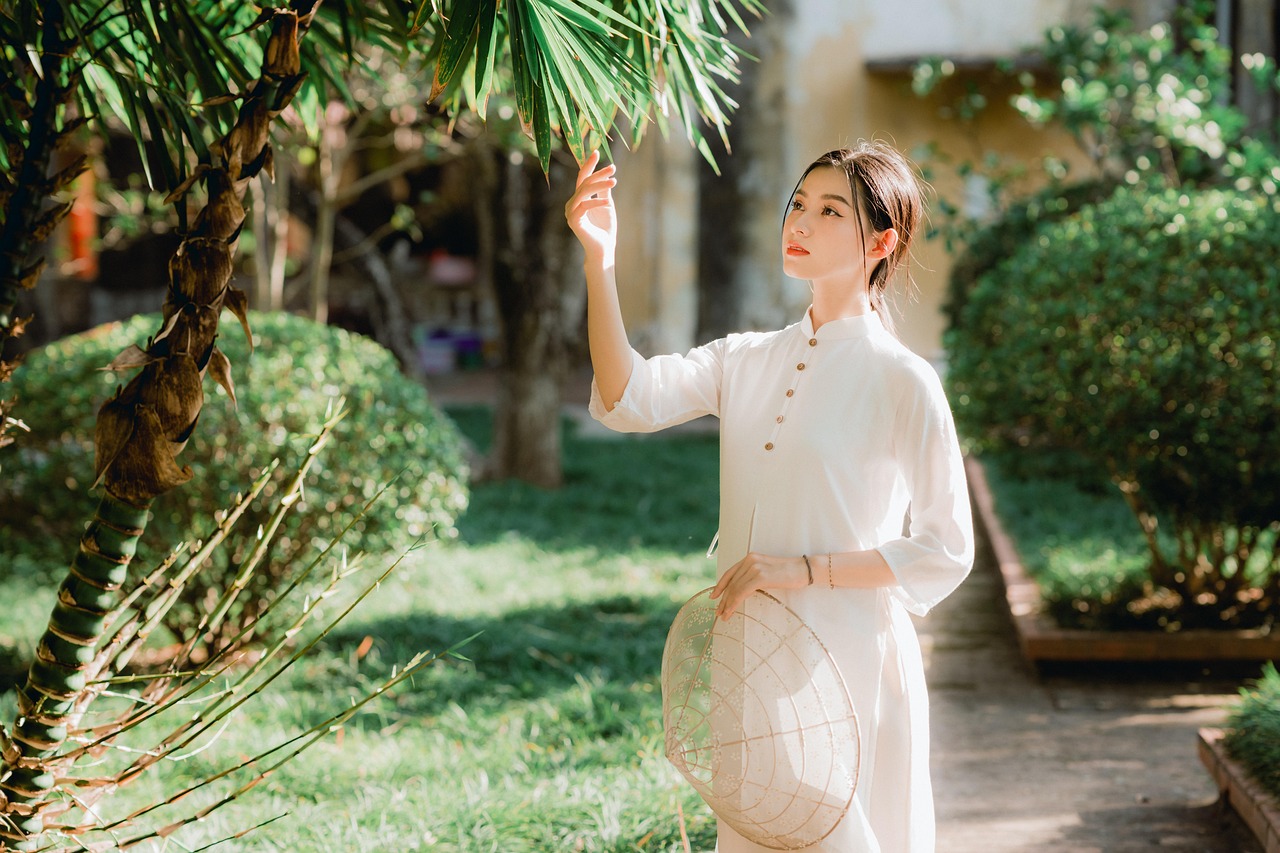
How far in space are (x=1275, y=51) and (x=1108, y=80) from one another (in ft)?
9.88

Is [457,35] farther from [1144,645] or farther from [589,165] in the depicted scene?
[1144,645]

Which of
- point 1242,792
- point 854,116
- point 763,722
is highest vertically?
point 854,116

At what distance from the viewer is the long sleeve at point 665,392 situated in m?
2.48

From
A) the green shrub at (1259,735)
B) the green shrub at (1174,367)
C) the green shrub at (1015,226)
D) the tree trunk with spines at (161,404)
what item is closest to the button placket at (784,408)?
the tree trunk with spines at (161,404)

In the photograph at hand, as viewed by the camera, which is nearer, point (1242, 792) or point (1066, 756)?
point (1242, 792)

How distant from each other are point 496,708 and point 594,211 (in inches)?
115

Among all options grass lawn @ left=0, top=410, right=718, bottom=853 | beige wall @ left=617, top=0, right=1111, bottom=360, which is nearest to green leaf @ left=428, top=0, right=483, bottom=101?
grass lawn @ left=0, top=410, right=718, bottom=853

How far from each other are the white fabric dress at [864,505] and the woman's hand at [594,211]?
0.75 feet

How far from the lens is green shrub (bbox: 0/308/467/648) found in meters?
5.17

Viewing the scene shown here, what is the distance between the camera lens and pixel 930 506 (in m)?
2.31

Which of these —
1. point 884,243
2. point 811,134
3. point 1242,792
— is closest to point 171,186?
point 884,243

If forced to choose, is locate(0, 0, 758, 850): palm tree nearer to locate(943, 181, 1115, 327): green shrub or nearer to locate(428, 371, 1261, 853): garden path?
locate(428, 371, 1261, 853): garden path

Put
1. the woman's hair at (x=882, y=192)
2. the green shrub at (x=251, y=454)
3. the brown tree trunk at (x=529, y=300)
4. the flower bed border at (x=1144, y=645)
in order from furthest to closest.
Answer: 1. the brown tree trunk at (x=529, y=300)
2. the flower bed border at (x=1144, y=645)
3. the green shrub at (x=251, y=454)
4. the woman's hair at (x=882, y=192)

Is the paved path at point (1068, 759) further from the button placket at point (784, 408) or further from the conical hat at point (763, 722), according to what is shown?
the button placket at point (784, 408)
